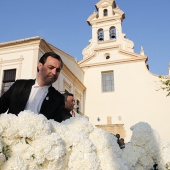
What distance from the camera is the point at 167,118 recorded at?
14.7 meters

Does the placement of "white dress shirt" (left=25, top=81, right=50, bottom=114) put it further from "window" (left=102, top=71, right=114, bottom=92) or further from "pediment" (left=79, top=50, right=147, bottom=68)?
"pediment" (left=79, top=50, right=147, bottom=68)

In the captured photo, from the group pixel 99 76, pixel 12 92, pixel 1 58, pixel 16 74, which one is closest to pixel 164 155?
pixel 12 92

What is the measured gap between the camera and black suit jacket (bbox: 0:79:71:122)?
151 centimetres

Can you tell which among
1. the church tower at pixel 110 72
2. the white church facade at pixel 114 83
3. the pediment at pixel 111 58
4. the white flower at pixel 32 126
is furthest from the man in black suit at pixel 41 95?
the pediment at pixel 111 58

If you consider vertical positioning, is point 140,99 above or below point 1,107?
above

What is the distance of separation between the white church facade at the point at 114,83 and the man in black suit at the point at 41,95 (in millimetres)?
11369

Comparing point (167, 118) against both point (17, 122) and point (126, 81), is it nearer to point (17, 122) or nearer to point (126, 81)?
point (126, 81)

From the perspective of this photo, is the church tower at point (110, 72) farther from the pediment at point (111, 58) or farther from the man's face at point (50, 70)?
the man's face at point (50, 70)

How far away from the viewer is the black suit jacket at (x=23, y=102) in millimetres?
1515


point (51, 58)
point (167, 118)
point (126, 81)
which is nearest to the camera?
point (51, 58)

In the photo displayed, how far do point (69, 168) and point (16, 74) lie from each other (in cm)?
1083

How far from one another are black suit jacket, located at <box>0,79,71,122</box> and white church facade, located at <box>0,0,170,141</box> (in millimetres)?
11366

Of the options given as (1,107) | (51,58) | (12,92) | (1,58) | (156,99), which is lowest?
(1,107)

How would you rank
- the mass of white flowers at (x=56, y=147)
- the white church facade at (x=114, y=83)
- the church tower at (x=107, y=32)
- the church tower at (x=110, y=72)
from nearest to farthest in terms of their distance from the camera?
the mass of white flowers at (x=56, y=147) → the white church facade at (x=114, y=83) → the church tower at (x=110, y=72) → the church tower at (x=107, y=32)
